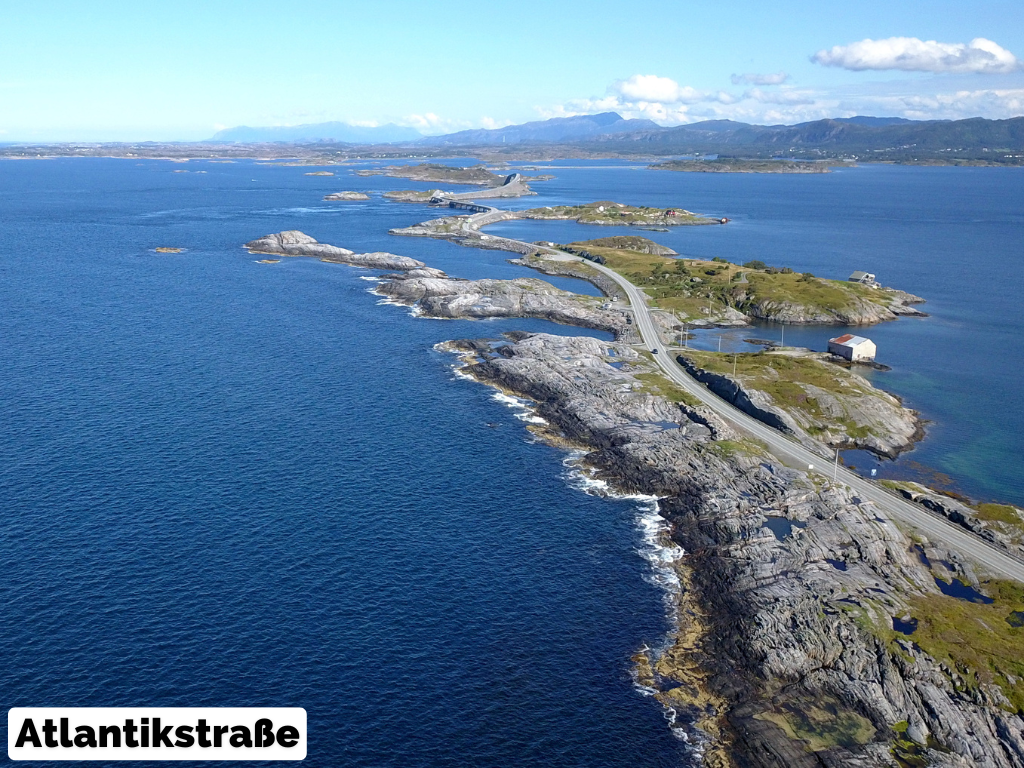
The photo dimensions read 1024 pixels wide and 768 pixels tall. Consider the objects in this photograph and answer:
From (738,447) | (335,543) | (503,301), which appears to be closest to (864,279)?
(503,301)

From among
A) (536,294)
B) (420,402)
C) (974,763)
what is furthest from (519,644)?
(536,294)

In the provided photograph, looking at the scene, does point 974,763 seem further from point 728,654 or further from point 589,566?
point 589,566

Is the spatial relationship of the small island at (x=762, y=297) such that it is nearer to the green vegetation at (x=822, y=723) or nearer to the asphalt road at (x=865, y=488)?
the asphalt road at (x=865, y=488)

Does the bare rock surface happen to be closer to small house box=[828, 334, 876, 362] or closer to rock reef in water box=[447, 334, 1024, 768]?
small house box=[828, 334, 876, 362]

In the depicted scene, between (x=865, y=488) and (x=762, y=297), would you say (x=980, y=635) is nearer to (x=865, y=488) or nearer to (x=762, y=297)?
(x=865, y=488)

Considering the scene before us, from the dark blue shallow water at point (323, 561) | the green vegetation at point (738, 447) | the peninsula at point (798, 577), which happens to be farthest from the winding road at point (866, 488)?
the dark blue shallow water at point (323, 561)

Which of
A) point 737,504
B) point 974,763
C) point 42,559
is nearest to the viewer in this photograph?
point 974,763

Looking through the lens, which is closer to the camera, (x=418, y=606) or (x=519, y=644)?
(x=519, y=644)
